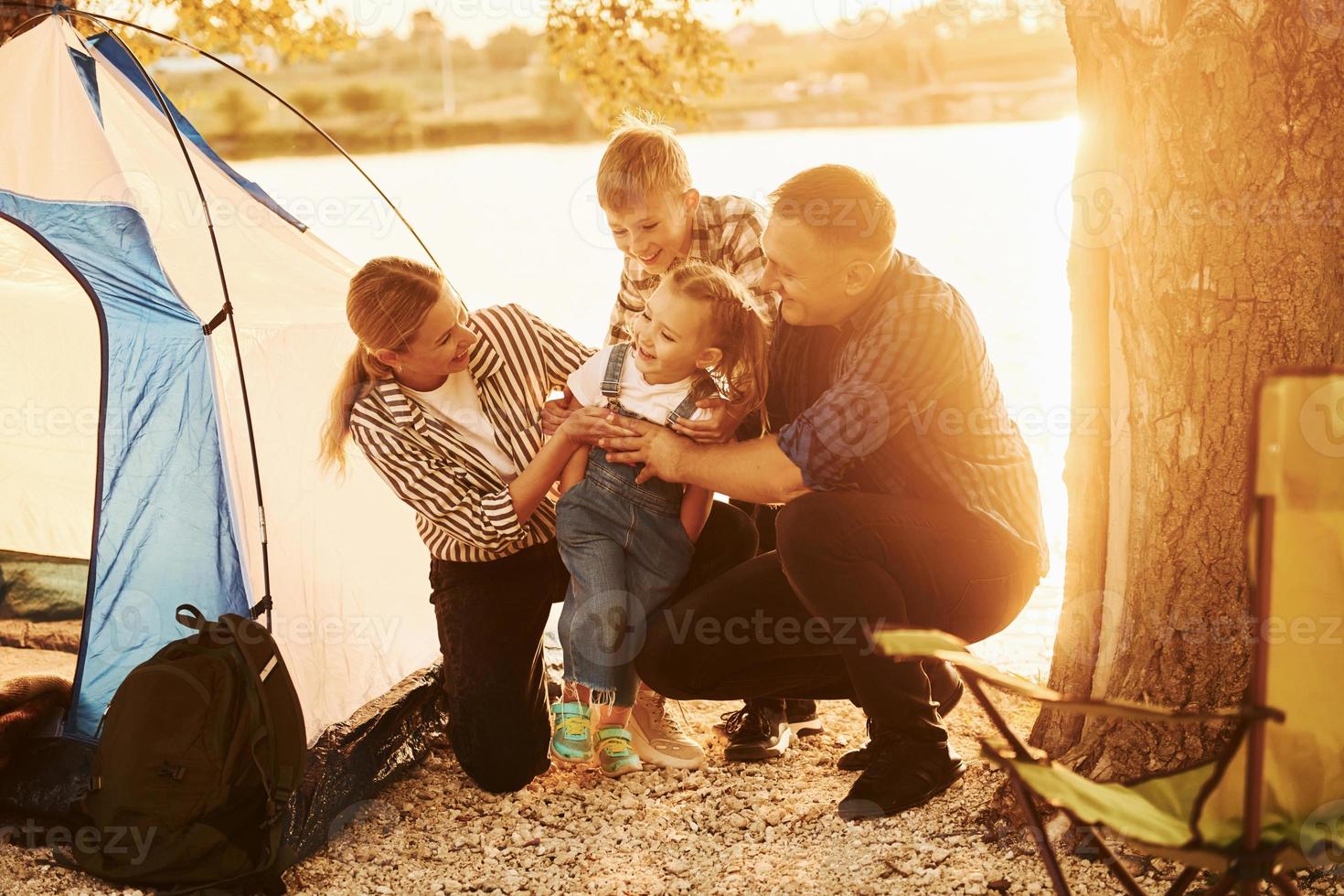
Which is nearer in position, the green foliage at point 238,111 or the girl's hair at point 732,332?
the girl's hair at point 732,332

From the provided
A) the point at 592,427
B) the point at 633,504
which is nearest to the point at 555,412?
the point at 592,427

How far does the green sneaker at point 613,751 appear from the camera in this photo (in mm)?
2918

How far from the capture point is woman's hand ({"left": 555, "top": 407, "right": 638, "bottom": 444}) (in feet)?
9.11

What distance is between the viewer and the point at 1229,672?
2447 mm

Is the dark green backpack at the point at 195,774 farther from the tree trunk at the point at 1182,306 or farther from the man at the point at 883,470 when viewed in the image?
the tree trunk at the point at 1182,306

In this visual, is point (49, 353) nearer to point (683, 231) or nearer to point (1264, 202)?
point (683, 231)

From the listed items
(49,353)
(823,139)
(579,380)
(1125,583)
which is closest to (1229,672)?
(1125,583)

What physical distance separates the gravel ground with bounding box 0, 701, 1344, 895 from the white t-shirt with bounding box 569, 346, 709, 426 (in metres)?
0.88

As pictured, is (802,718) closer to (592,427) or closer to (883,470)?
(883,470)

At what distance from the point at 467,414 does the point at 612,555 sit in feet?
1.65

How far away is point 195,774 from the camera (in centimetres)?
253

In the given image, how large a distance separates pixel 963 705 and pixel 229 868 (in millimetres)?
1853

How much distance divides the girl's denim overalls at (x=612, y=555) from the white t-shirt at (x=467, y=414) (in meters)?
0.22

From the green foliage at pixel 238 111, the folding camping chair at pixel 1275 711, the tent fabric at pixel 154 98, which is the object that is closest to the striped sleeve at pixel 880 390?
the folding camping chair at pixel 1275 711
